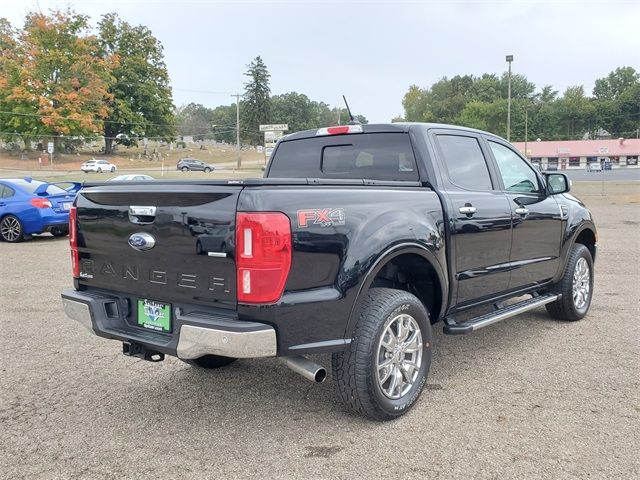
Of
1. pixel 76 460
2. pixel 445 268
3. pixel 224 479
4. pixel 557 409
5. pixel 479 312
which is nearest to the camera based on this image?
pixel 224 479

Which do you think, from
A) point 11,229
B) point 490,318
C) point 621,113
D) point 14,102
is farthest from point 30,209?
point 621,113

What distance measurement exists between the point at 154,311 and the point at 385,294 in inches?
56.2

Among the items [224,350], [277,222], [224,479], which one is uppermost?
[277,222]

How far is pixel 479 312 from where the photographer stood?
5684 millimetres

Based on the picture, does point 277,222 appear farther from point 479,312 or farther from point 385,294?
point 479,312

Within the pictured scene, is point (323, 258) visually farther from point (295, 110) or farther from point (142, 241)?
point (295, 110)

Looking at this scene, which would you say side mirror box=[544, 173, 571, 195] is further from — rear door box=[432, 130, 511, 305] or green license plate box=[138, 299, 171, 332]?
green license plate box=[138, 299, 171, 332]

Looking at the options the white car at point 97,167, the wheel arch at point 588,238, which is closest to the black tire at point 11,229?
the wheel arch at point 588,238

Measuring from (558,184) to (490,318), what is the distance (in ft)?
6.08

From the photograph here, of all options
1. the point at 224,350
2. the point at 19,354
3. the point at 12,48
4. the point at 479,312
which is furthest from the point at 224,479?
the point at 12,48

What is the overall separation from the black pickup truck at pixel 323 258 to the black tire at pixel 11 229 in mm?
9826

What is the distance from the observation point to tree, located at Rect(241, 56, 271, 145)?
10356 cm

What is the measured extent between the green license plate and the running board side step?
6.61ft

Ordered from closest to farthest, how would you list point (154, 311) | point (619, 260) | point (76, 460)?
point (76, 460) → point (154, 311) → point (619, 260)
